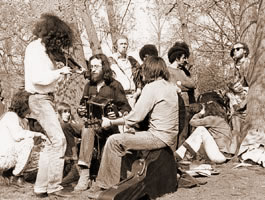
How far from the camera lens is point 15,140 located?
17.6 feet

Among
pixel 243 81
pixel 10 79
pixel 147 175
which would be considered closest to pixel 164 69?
pixel 147 175

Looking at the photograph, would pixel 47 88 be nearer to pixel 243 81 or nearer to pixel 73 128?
pixel 73 128

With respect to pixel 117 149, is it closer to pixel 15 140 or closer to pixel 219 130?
pixel 15 140

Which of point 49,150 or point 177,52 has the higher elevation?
point 177,52

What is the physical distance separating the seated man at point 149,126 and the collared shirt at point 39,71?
29.3 inches

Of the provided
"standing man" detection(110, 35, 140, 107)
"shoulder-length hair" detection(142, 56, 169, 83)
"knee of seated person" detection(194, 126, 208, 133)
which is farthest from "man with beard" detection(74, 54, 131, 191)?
"knee of seated person" detection(194, 126, 208, 133)

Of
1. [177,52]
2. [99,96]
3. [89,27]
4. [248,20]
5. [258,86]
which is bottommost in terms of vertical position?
[99,96]

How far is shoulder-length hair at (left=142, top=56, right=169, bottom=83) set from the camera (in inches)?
179

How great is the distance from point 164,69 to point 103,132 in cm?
124

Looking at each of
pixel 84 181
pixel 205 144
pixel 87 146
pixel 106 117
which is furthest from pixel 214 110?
pixel 84 181

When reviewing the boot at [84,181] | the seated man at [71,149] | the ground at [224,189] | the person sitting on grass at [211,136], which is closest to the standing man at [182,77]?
the person sitting on grass at [211,136]

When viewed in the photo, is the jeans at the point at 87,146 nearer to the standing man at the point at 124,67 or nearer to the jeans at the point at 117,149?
the jeans at the point at 117,149

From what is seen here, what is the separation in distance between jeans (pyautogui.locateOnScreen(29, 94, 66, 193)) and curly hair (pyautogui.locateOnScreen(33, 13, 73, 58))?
58cm

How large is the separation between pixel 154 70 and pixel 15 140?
2.10m
